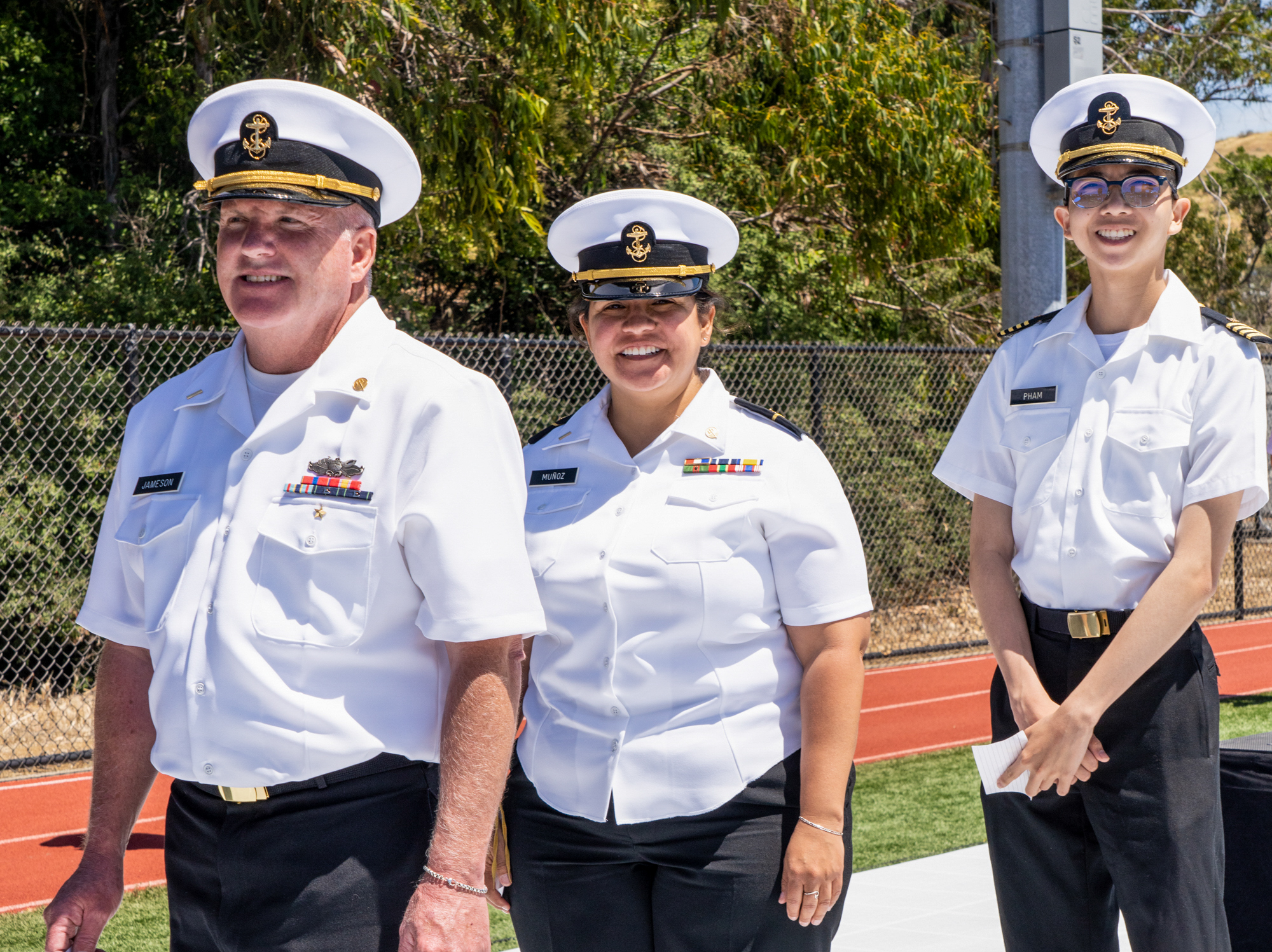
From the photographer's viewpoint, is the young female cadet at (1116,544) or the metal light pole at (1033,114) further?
the metal light pole at (1033,114)

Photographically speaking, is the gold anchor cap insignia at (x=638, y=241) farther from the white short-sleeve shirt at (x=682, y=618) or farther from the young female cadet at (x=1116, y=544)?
the young female cadet at (x=1116, y=544)

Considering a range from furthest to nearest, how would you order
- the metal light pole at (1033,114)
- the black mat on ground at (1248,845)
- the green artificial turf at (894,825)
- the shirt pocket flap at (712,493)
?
1. the metal light pole at (1033,114)
2. the green artificial turf at (894,825)
3. the black mat on ground at (1248,845)
4. the shirt pocket flap at (712,493)

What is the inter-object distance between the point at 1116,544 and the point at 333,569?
1.70 meters

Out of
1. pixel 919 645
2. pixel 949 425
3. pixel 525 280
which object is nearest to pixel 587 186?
pixel 525 280

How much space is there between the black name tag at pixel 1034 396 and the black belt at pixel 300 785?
176 centimetres

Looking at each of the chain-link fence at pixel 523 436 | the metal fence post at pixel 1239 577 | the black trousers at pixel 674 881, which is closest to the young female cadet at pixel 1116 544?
the black trousers at pixel 674 881

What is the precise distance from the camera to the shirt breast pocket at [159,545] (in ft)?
7.58

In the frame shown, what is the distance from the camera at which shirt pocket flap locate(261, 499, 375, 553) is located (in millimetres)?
2217

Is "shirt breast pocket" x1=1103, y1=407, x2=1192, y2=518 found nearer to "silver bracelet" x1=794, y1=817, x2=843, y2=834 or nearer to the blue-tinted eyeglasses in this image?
the blue-tinted eyeglasses

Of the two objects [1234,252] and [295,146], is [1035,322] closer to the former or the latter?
[295,146]

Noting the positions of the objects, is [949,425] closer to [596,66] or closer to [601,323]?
[596,66]

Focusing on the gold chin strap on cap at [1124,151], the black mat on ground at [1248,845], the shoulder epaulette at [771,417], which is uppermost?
the gold chin strap on cap at [1124,151]

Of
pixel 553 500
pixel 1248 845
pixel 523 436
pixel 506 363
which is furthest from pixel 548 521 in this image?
pixel 523 436

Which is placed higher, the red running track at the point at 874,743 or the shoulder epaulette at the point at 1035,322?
the shoulder epaulette at the point at 1035,322
